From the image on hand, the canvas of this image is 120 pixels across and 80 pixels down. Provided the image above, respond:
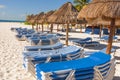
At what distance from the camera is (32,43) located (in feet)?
41.9

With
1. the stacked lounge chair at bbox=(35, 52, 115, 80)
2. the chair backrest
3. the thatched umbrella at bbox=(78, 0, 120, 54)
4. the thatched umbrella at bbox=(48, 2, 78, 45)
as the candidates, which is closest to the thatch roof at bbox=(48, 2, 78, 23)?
the thatched umbrella at bbox=(48, 2, 78, 45)

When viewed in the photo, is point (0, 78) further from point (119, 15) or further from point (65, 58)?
point (119, 15)

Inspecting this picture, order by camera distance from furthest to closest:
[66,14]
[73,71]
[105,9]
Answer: [66,14] → [105,9] → [73,71]

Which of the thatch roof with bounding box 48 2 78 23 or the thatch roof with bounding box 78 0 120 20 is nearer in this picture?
the thatch roof with bounding box 78 0 120 20

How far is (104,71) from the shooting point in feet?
16.5

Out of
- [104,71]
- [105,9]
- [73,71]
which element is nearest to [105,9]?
[105,9]

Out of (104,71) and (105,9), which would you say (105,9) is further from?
(104,71)

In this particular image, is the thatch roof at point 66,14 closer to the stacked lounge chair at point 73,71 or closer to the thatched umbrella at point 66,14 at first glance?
the thatched umbrella at point 66,14

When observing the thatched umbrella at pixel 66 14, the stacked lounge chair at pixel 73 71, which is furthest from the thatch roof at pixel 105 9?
the thatched umbrella at pixel 66 14

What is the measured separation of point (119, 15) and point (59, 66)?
320 centimetres

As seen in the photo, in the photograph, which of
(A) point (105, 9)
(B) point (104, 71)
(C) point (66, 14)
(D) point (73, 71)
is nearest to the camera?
(D) point (73, 71)

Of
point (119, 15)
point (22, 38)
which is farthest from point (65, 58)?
point (22, 38)

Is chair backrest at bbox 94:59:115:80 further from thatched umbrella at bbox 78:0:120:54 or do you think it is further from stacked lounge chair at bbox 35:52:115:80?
thatched umbrella at bbox 78:0:120:54

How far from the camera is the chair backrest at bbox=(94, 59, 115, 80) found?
15.7 ft
